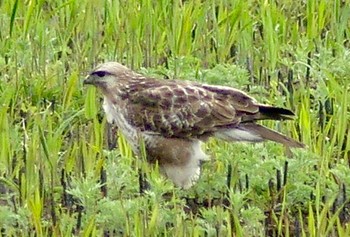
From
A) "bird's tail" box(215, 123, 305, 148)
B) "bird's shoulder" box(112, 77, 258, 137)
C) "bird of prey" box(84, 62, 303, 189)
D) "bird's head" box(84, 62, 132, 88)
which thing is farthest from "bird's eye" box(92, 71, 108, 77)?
"bird's tail" box(215, 123, 305, 148)

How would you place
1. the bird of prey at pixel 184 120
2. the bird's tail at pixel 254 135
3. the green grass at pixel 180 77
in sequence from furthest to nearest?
the bird of prey at pixel 184 120
the bird's tail at pixel 254 135
the green grass at pixel 180 77

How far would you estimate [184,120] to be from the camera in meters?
6.90

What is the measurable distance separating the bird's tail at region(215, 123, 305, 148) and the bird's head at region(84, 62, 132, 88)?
0.67 meters

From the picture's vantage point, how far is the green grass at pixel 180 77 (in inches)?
235

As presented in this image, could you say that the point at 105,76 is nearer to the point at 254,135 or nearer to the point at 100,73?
the point at 100,73

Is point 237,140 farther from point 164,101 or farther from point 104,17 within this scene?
point 104,17

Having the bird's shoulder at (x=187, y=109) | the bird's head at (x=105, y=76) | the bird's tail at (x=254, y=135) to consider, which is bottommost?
the bird's tail at (x=254, y=135)

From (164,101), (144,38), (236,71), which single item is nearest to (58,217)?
(164,101)

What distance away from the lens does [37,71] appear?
802 cm

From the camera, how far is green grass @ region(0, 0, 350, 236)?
5965 mm

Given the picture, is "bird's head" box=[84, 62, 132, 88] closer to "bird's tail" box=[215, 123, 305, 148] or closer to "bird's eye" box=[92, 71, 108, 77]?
"bird's eye" box=[92, 71, 108, 77]

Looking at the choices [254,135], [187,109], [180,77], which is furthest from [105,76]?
[254,135]

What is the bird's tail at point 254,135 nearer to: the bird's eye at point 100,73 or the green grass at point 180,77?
the green grass at point 180,77

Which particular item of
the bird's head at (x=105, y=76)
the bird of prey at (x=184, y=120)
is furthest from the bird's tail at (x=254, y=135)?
the bird's head at (x=105, y=76)
